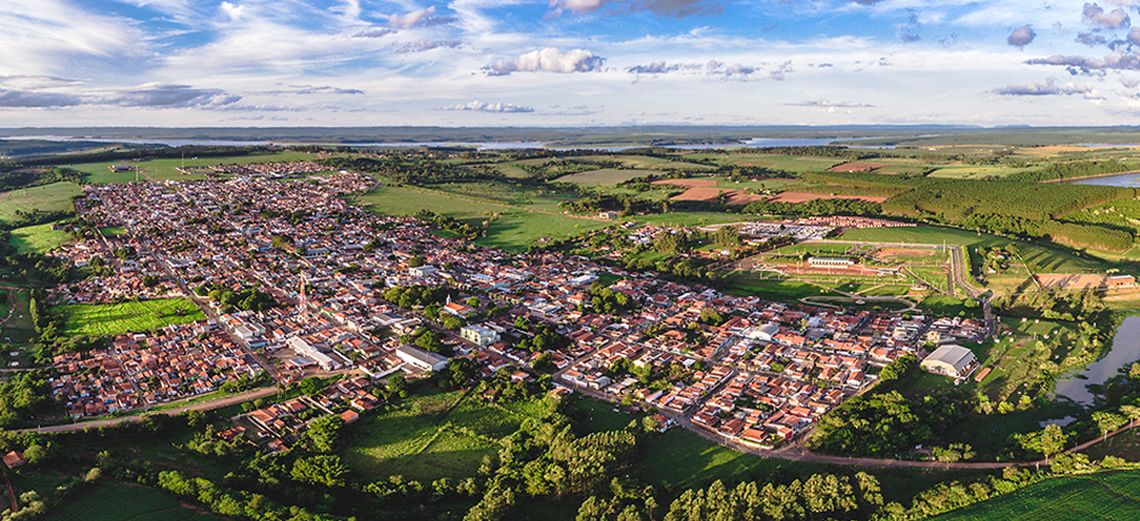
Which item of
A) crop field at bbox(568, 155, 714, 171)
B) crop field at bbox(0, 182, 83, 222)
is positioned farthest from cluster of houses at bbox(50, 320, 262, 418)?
crop field at bbox(568, 155, 714, 171)

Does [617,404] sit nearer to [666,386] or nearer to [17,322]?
[666,386]

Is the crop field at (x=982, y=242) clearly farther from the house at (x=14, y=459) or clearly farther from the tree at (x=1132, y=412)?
the house at (x=14, y=459)

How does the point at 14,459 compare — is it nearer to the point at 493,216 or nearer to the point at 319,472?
the point at 319,472

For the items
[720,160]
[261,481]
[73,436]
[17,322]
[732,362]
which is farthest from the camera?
[720,160]

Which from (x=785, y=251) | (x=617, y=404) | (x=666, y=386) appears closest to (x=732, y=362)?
(x=666, y=386)

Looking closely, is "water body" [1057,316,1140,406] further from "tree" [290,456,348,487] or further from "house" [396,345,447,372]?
"tree" [290,456,348,487]

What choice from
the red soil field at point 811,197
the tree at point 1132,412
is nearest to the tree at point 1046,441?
the tree at point 1132,412

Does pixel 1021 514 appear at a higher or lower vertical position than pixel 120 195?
lower
